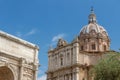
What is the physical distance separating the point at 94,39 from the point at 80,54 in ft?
17.3

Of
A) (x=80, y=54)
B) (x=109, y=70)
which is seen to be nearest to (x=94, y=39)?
(x=80, y=54)

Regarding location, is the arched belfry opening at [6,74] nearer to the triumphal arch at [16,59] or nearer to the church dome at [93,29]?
the triumphal arch at [16,59]

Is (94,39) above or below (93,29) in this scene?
below

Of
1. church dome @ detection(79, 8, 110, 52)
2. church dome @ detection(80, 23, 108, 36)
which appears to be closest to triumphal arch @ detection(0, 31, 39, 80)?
church dome @ detection(79, 8, 110, 52)

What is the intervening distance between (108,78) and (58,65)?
83.5ft

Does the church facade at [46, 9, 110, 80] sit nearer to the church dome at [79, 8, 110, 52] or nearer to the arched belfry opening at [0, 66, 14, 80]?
the church dome at [79, 8, 110, 52]

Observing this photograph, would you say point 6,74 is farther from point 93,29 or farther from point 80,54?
point 93,29

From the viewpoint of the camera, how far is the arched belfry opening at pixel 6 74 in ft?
90.2

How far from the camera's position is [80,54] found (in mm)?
51062

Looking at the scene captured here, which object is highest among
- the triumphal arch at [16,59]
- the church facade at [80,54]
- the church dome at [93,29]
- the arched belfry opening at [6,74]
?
the church dome at [93,29]

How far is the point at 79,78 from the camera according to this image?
49.7 m

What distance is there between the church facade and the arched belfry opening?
2216 centimetres

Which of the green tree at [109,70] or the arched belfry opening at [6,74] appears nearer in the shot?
the green tree at [109,70]

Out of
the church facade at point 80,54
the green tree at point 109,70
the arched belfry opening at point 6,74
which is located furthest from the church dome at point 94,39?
the arched belfry opening at point 6,74
